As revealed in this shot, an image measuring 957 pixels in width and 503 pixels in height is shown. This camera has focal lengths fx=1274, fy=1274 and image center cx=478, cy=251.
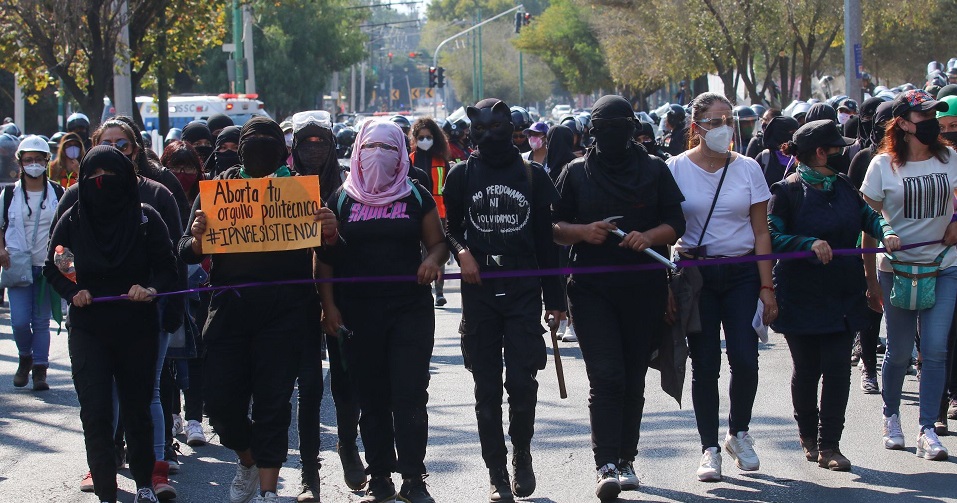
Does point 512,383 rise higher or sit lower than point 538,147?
lower

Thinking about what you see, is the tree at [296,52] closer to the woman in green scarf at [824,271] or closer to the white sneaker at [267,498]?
the woman in green scarf at [824,271]

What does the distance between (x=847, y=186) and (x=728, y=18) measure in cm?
2651

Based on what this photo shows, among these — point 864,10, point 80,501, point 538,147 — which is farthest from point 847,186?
point 864,10

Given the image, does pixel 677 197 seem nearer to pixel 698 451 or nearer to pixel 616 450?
pixel 616 450

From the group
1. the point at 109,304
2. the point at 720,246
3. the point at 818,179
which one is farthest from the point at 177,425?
the point at 818,179

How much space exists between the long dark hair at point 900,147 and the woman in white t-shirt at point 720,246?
2.88ft

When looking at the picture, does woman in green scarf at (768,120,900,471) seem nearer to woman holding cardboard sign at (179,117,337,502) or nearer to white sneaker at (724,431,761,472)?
white sneaker at (724,431,761,472)

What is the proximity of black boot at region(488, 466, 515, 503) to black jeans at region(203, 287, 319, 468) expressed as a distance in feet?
3.39

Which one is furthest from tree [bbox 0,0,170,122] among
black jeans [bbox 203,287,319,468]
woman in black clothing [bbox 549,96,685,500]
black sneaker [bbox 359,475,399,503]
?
woman in black clothing [bbox 549,96,685,500]

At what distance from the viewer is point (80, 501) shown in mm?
6609

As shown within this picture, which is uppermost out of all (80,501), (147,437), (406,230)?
(406,230)

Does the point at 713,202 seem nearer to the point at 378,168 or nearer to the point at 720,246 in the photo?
the point at 720,246

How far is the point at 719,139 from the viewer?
21.2 ft

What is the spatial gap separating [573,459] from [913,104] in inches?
105
